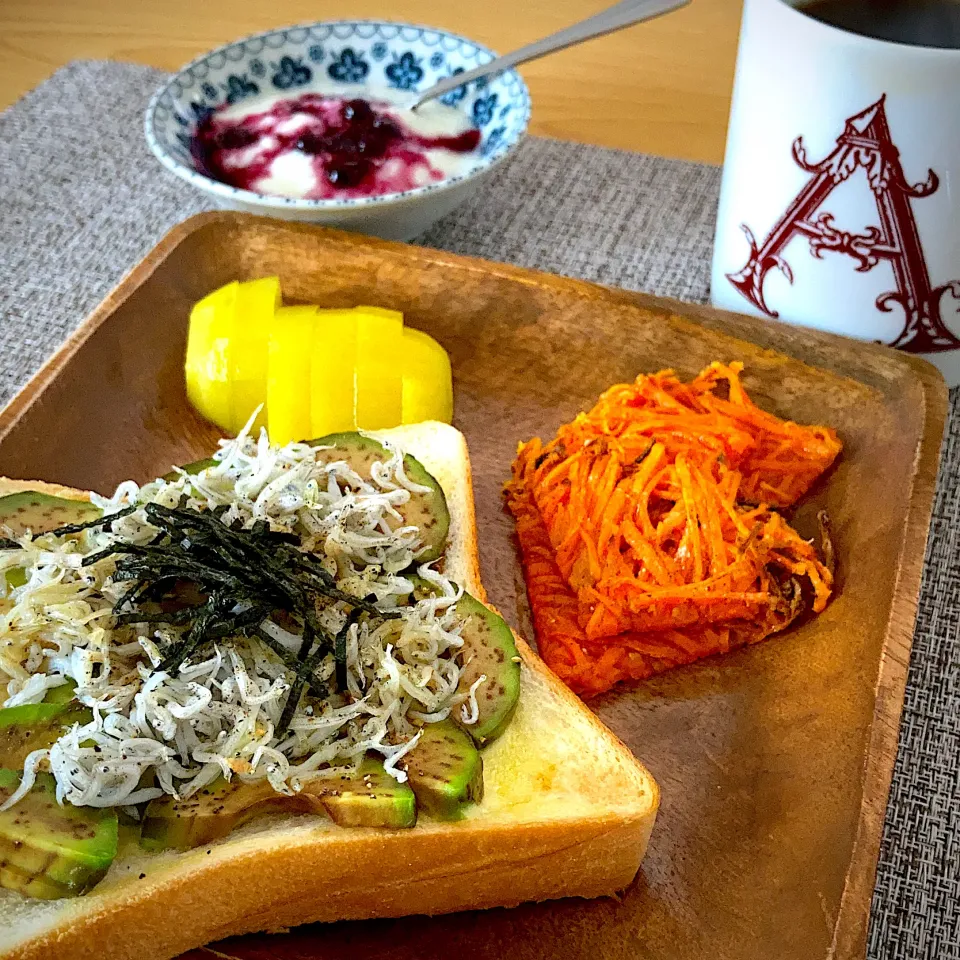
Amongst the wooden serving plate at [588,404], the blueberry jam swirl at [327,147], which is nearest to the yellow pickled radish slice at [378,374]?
the wooden serving plate at [588,404]

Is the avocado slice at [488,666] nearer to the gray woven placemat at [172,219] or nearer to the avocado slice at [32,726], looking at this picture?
the avocado slice at [32,726]

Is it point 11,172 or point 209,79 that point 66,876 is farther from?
point 11,172

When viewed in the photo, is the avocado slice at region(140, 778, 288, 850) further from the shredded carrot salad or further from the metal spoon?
the metal spoon

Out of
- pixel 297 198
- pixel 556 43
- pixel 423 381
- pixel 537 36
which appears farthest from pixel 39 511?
pixel 537 36

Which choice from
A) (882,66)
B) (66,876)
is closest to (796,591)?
(882,66)

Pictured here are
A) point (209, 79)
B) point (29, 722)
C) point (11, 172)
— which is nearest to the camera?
point (29, 722)
